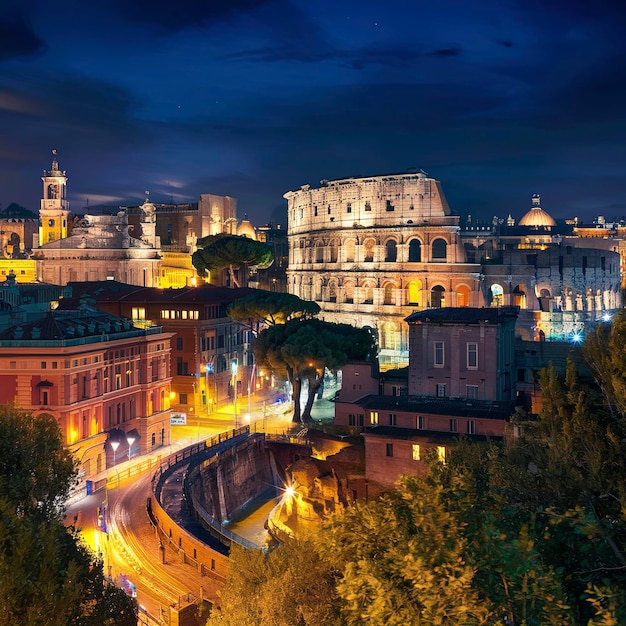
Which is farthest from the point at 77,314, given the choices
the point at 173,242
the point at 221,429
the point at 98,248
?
the point at 173,242

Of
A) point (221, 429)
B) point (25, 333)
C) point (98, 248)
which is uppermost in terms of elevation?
point (98, 248)

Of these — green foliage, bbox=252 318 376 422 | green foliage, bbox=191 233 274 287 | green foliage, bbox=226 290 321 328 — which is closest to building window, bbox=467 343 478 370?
green foliage, bbox=252 318 376 422

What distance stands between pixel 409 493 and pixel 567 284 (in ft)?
187

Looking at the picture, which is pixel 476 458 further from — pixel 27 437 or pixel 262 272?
pixel 262 272

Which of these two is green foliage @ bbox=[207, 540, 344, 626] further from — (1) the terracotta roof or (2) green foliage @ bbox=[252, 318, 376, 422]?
(2) green foliage @ bbox=[252, 318, 376, 422]

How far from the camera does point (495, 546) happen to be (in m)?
13.0

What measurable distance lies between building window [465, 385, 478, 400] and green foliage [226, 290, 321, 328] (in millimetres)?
20029

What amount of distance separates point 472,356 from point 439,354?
1.99 metres

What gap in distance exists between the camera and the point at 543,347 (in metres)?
48.2

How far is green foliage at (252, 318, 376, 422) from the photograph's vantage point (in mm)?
50188

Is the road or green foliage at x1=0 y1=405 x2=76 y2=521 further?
the road

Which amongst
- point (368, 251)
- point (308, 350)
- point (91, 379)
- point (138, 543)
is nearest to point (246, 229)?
point (368, 251)

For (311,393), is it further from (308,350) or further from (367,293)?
(367,293)

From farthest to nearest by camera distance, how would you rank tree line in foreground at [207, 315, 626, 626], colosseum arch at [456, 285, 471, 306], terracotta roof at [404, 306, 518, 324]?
colosseum arch at [456, 285, 471, 306] < terracotta roof at [404, 306, 518, 324] < tree line in foreground at [207, 315, 626, 626]
